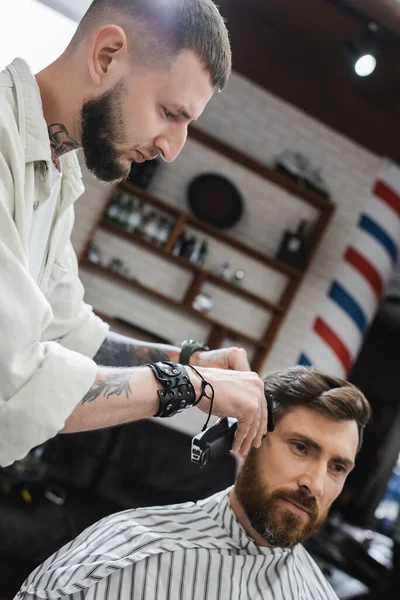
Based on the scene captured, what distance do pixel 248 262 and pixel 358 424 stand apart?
3337 mm

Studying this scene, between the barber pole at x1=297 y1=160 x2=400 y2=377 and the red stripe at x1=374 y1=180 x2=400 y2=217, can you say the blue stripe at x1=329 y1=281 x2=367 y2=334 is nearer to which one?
the barber pole at x1=297 y1=160 x2=400 y2=377

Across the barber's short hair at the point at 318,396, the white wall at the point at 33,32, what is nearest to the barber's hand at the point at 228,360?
the barber's short hair at the point at 318,396

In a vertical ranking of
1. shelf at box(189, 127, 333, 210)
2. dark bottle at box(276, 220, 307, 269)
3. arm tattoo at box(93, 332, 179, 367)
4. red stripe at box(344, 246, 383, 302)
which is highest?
shelf at box(189, 127, 333, 210)

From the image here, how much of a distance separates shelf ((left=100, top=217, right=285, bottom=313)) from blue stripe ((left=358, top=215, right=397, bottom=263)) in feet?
3.28

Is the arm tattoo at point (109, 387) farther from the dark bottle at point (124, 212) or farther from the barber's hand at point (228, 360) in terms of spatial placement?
the dark bottle at point (124, 212)

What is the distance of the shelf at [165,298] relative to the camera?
4675mm

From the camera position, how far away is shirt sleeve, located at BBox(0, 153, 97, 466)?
105 cm

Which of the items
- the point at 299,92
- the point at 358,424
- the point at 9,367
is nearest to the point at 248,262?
the point at 299,92

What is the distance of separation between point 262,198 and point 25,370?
4204mm

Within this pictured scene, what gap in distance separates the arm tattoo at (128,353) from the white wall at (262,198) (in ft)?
9.96

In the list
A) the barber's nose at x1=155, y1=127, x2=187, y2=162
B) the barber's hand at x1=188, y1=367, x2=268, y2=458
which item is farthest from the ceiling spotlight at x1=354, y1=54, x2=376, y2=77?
the barber's hand at x1=188, y1=367, x2=268, y2=458

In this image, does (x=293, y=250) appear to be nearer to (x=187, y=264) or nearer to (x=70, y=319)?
(x=187, y=264)

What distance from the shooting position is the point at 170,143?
1.34 metres

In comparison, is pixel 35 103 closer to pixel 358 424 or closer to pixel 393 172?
pixel 358 424
